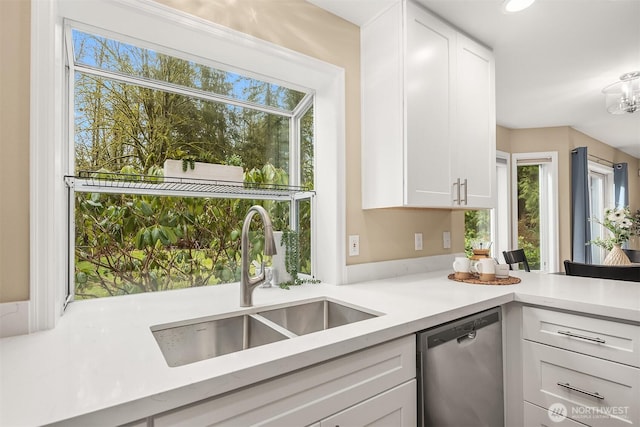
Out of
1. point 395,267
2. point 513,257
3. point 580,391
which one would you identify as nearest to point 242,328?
point 395,267

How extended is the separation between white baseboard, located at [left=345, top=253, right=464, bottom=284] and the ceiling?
55.6 inches

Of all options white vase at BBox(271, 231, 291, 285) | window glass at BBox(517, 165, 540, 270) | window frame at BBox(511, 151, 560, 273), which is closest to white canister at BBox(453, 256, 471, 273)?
white vase at BBox(271, 231, 291, 285)

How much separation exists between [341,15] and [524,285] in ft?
5.75

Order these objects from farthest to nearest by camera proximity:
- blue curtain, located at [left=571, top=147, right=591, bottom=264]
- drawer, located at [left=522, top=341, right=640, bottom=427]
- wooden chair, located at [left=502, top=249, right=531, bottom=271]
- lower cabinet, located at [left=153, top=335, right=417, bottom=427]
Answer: blue curtain, located at [left=571, top=147, right=591, bottom=264], wooden chair, located at [left=502, top=249, right=531, bottom=271], drawer, located at [left=522, top=341, right=640, bottom=427], lower cabinet, located at [left=153, top=335, right=417, bottom=427]

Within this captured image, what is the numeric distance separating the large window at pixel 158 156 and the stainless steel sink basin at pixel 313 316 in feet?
1.47

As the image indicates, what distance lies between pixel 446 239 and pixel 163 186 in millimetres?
1896

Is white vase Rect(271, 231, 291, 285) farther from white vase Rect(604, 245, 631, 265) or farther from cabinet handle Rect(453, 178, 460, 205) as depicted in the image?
white vase Rect(604, 245, 631, 265)

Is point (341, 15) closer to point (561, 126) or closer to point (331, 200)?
point (331, 200)

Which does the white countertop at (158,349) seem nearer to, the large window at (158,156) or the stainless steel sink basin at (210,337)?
the stainless steel sink basin at (210,337)

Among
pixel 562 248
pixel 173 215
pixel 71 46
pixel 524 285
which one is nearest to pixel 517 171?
pixel 562 248

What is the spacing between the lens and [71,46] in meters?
1.36

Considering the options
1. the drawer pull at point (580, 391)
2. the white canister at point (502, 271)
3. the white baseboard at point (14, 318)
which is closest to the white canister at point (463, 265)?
the white canister at point (502, 271)

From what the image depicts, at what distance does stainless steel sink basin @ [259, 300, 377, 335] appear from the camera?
1378 mm

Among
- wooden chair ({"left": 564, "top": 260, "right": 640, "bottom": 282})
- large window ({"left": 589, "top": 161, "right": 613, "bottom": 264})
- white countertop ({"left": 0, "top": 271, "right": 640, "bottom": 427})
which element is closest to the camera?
white countertop ({"left": 0, "top": 271, "right": 640, "bottom": 427})
